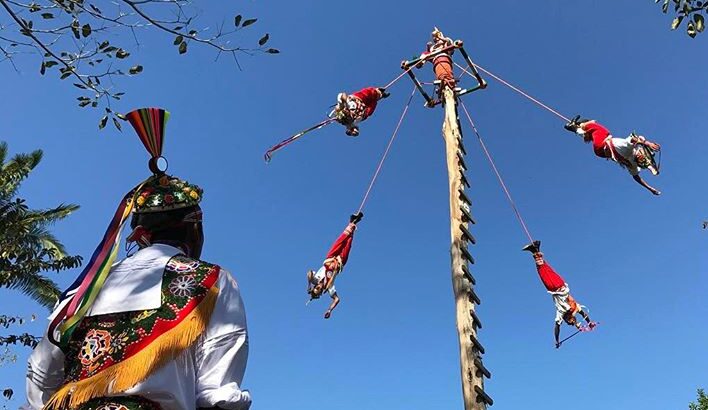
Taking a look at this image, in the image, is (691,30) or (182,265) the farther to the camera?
(691,30)

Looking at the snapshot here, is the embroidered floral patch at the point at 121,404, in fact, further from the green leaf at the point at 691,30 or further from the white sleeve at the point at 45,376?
the green leaf at the point at 691,30

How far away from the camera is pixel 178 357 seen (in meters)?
1.61

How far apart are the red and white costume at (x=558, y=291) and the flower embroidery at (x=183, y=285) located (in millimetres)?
5223

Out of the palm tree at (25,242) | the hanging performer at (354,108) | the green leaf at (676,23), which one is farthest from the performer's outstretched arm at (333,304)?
the palm tree at (25,242)

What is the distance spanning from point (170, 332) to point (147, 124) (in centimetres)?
90

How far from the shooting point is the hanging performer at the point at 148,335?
1568 millimetres

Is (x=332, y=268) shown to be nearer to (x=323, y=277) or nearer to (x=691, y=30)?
(x=323, y=277)

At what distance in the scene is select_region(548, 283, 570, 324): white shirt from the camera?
6176 mm

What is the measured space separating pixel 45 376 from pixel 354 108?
480cm

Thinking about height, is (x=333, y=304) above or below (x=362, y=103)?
below

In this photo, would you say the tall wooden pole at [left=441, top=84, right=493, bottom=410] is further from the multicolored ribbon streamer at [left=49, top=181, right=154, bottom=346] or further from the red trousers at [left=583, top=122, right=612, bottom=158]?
the multicolored ribbon streamer at [left=49, top=181, right=154, bottom=346]

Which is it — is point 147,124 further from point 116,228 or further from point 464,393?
point 464,393

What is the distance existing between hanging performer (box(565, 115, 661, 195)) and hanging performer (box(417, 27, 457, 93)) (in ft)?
5.29

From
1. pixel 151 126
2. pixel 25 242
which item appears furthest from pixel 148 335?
pixel 25 242
